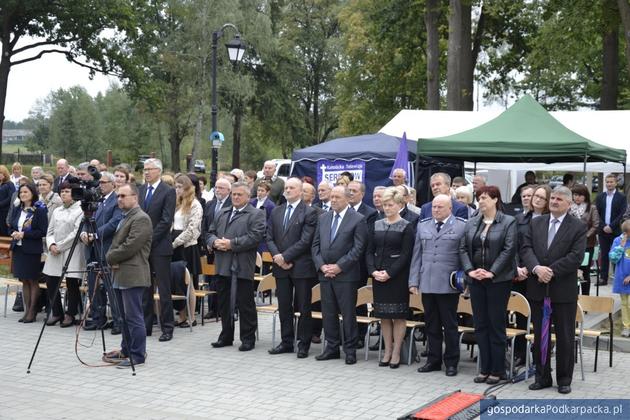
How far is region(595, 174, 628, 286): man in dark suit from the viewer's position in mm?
15758

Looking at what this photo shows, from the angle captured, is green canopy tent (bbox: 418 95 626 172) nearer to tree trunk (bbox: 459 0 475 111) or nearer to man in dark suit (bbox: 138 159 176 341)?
man in dark suit (bbox: 138 159 176 341)

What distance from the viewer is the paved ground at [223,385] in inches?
284

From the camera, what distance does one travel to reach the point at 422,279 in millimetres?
8766

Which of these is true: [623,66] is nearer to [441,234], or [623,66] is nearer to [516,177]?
[516,177]

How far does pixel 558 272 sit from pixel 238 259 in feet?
11.8

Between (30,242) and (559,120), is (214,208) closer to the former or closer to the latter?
(30,242)

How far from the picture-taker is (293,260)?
967cm

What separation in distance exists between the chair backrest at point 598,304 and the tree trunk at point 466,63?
15021 millimetres

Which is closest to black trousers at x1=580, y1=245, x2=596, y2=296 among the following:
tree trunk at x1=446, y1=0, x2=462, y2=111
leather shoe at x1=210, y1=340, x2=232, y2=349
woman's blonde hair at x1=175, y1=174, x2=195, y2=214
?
leather shoe at x1=210, y1=340, x2=232, y2=349

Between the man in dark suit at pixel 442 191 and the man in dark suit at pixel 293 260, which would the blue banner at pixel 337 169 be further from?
the man in dark suit at pixel 293 260

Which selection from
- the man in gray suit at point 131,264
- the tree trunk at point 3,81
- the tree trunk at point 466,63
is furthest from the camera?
the tree trunk at point 3,81

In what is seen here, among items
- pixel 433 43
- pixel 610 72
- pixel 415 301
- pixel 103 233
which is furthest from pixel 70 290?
pixel 610 72

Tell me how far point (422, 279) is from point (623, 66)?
95.3 ft

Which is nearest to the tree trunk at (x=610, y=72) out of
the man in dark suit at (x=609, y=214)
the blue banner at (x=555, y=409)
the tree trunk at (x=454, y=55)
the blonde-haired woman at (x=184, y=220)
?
the tree trunk at (x=454, y=55)
